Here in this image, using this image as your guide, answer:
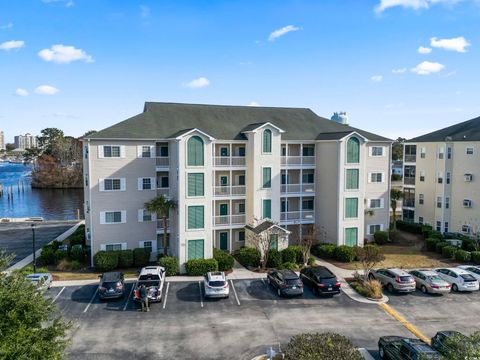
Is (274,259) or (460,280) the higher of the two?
(274,259)

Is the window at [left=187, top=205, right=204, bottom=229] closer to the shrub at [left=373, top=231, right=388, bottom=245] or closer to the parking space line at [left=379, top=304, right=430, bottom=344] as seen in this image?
the parking space line at [left=379, top=304, right=430, bottom=344]

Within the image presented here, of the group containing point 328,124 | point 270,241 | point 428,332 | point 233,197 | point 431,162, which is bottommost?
point 428,332

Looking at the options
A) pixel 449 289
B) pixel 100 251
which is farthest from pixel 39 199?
pixel 449 289

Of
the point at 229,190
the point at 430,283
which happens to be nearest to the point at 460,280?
the point at 430,283

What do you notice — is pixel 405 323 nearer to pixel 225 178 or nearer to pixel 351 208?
pixel 351 208

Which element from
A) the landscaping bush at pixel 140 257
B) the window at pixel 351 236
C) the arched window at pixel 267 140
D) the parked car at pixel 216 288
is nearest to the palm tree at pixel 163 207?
the landscaping bush at pixel 140 257

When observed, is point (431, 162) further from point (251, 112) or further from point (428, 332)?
point (428, 332)

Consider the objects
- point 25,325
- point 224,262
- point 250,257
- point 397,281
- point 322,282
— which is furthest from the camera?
point 250,257
